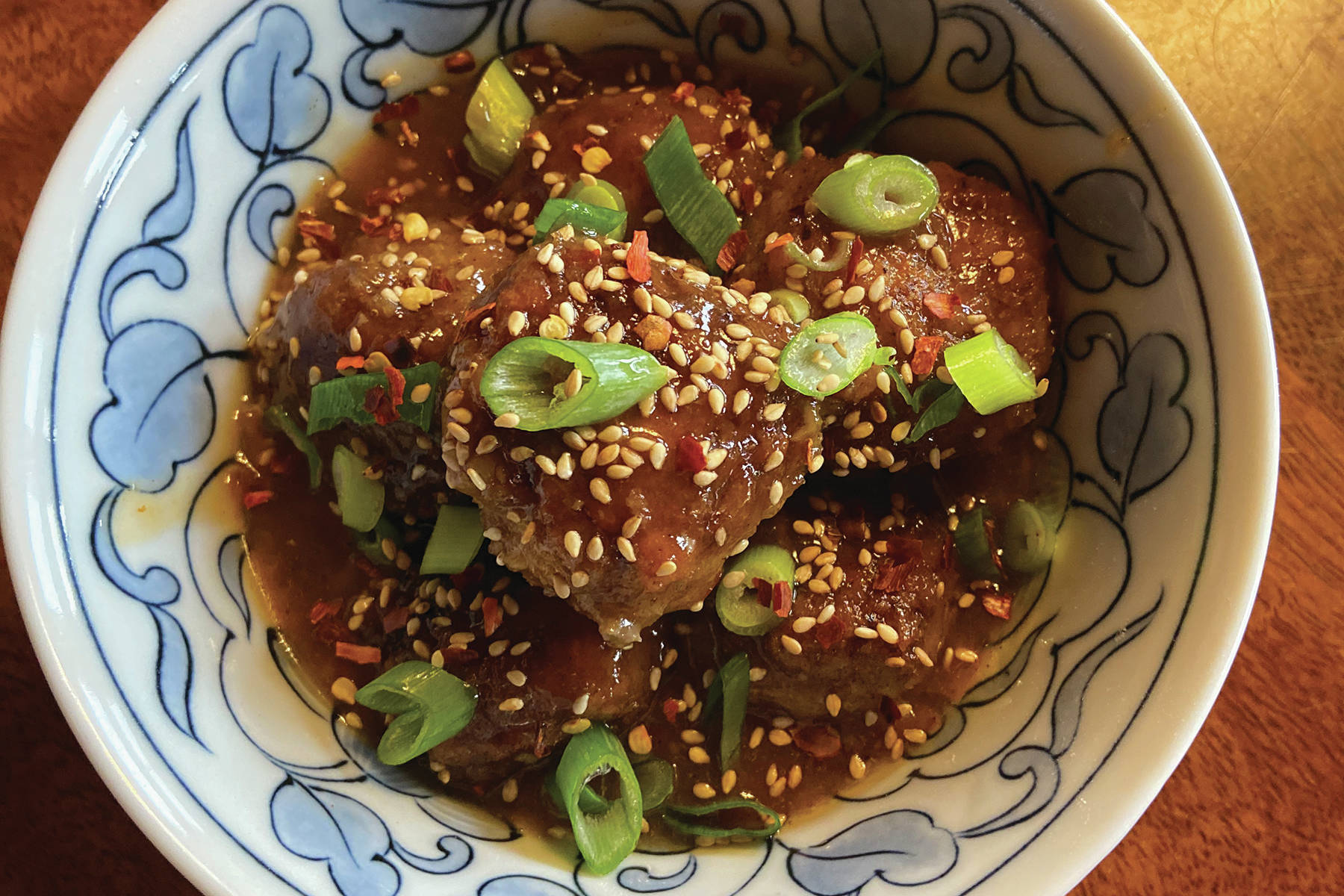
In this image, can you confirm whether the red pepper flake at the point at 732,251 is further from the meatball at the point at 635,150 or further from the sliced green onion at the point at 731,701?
the sliced green onion at the point at 731,701

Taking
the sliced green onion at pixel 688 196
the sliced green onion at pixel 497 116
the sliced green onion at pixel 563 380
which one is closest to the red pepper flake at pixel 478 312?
the sliced green onion at pixel 563 380

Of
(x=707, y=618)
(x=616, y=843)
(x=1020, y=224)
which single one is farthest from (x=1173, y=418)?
(x=616, y=843)

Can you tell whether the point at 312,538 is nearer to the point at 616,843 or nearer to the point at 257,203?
the point at 257,203

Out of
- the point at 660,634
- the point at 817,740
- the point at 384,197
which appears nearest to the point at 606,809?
the point at 660,634

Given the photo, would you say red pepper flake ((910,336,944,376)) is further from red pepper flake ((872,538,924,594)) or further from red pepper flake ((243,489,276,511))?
red pepper flake ((243,489,276,511))

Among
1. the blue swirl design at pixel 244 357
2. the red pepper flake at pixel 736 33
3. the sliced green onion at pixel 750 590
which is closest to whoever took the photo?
the blue swirl design at pixel 244 357

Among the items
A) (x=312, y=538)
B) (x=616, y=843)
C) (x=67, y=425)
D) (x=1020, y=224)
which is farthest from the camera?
(x=312, y=538)
